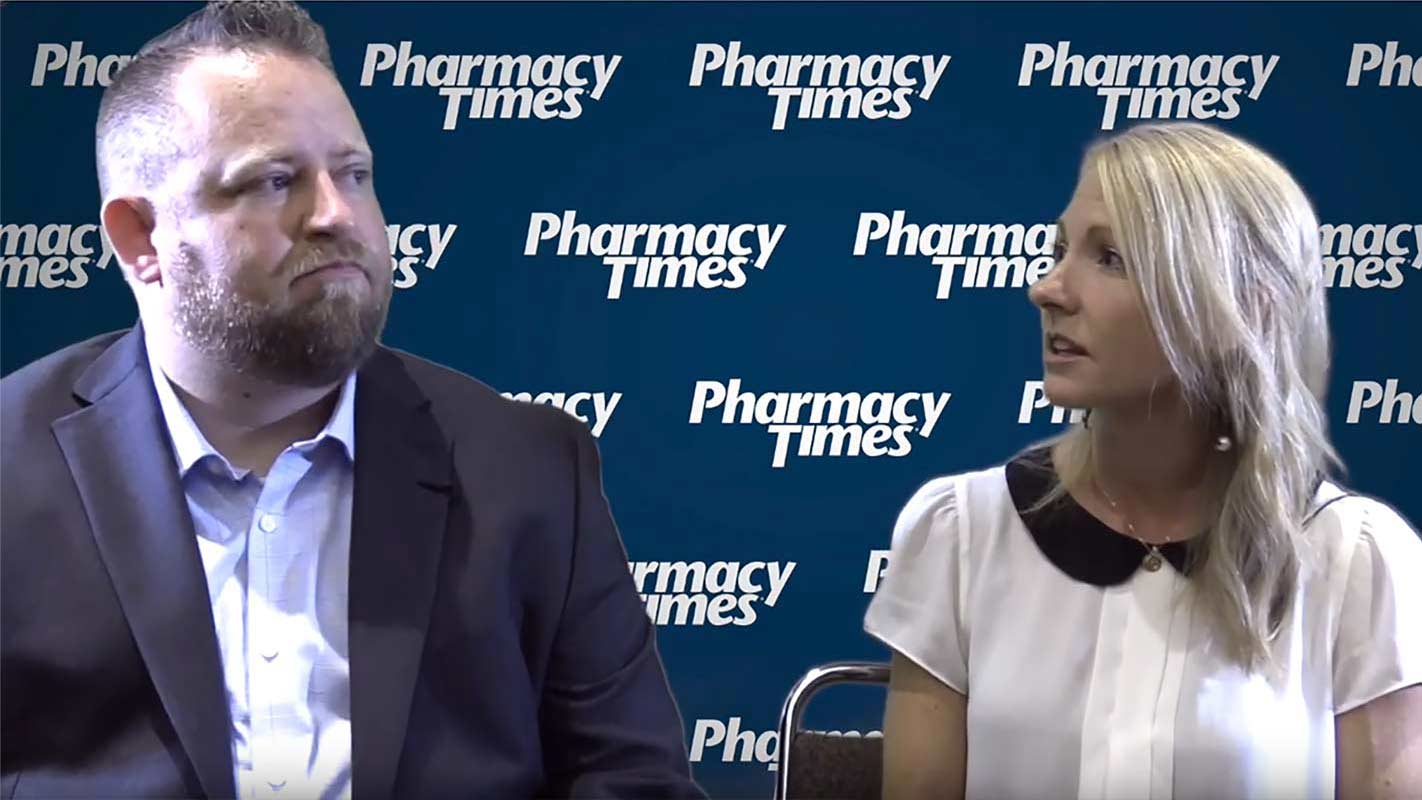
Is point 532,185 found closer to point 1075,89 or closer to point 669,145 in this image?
point 669,145

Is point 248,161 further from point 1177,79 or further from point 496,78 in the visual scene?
point 1177,79

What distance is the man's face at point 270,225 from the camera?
2143mm

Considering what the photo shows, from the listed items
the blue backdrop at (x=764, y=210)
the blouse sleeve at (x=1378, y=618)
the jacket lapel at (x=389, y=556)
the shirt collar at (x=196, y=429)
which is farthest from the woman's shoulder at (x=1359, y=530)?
the blue backdrop at (x=764, y=210)

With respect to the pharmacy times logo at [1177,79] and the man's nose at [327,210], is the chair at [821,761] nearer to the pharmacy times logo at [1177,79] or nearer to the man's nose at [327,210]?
the man's nose at [327,210]

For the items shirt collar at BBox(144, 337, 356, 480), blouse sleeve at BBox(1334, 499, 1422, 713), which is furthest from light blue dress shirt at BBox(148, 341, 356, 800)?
blouse sleeve at BBox(1334, 499, 1422, 713)

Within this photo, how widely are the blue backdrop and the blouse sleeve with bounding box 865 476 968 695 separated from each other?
1.47 m

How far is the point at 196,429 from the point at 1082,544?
48.3 inches

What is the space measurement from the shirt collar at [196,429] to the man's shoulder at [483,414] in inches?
4.6

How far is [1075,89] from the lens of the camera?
4004mm

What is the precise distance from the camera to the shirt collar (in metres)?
2.18

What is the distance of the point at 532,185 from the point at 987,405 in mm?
1173

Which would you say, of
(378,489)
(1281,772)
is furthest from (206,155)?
(1281,772)

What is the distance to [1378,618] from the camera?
2.38 m

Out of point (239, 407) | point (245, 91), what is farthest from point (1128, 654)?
point (245, 91)
